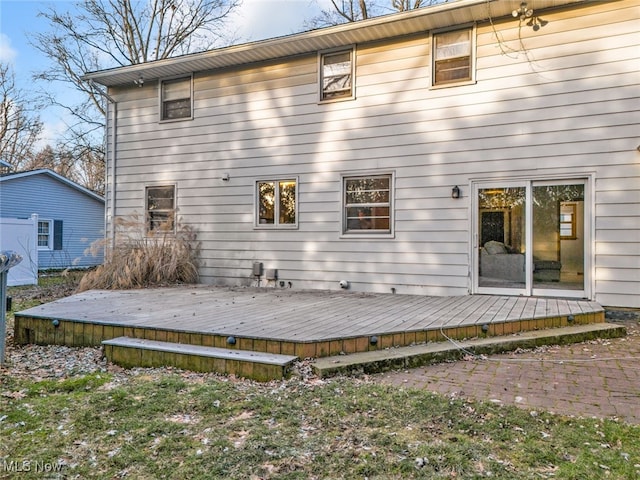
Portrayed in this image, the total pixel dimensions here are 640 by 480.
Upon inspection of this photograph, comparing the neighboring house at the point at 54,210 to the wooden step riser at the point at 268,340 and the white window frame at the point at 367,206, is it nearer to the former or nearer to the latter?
the wooden step riser at the point at 268,340

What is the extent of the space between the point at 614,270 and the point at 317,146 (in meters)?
5.04

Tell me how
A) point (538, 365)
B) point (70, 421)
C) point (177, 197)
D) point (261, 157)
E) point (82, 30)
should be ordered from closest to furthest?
1. point (70, 421)
2. point (538, 365)
3. point (261, 157)
4. point (177, 197)
5. point (82, 30)

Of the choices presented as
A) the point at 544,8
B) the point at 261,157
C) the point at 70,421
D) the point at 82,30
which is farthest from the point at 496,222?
the point at 82,30

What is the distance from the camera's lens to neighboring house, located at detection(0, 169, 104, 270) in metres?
15.3

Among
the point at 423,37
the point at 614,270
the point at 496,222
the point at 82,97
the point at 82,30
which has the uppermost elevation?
the point at 82,30

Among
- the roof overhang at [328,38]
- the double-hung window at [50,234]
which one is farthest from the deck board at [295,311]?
the double-hung window at [50,234]

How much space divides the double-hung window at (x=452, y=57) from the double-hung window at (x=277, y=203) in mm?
3132

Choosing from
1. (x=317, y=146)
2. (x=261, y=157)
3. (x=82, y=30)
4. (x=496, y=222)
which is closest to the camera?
(x=496, y=222)

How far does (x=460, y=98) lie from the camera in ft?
22.1

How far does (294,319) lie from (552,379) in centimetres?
249

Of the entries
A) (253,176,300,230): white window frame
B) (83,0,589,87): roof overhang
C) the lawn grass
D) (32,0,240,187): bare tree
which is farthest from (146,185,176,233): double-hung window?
(32,0,240,187): bare tree

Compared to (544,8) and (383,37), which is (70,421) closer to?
(383,37)

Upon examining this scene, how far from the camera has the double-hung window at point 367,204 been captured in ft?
24.1

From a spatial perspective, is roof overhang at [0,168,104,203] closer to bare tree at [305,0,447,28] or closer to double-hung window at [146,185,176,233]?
double-hung window at [146,185,176,233]
